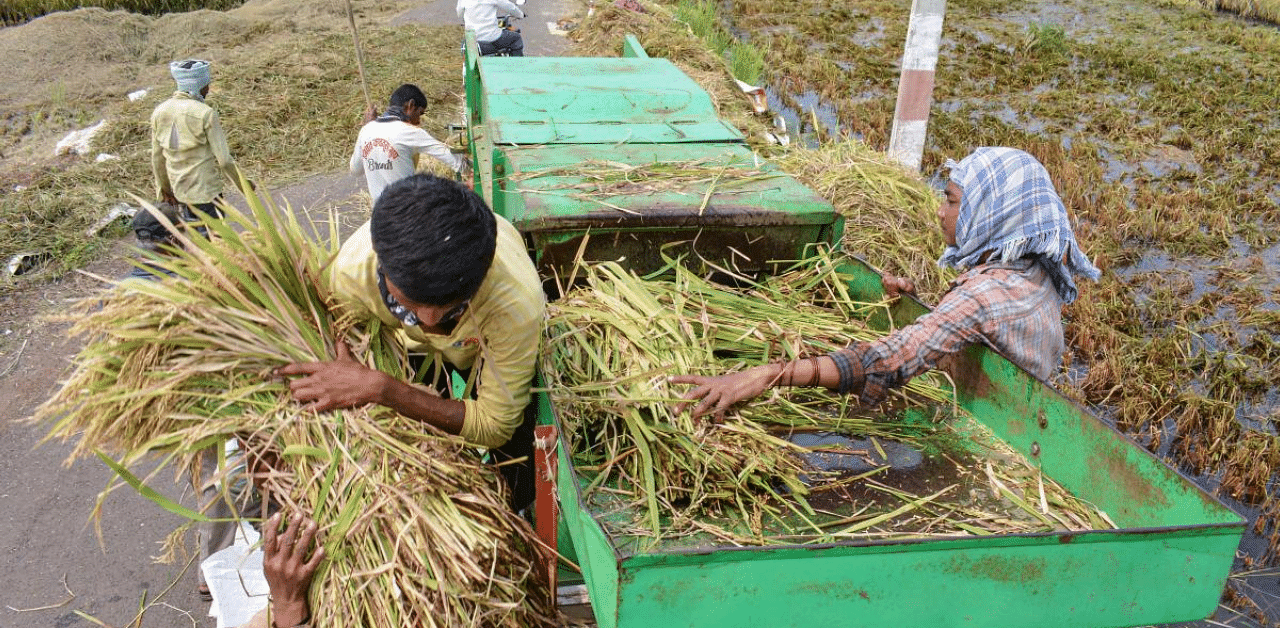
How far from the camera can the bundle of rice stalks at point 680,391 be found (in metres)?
2.29

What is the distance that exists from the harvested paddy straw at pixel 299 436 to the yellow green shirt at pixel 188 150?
10.7ft

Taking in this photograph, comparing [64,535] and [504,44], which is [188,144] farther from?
[504,44]

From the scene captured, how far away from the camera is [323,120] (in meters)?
8.62

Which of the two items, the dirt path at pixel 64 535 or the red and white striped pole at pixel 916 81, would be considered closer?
the dirt path at pixel 64 535

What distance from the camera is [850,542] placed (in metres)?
1.71

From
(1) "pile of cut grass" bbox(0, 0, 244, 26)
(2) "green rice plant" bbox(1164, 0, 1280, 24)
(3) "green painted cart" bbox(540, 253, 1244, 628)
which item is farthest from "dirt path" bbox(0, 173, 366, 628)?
(2) "green rice plant" bbox(1164, 0, 1280, 24)

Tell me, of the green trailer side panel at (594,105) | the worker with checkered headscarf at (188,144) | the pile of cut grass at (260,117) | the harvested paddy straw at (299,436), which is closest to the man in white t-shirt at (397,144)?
the green trailer side panel at (594,105)

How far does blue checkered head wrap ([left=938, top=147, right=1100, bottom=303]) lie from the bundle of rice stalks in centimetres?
60

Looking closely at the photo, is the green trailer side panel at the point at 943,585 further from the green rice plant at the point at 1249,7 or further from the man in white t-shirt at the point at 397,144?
the green rice plant at the point at 1249,7

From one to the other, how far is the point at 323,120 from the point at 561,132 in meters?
5.59

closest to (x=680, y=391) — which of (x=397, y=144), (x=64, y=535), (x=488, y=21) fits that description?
(x=64, y=535)

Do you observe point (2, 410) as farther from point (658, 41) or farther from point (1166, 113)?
point (1166, 113)

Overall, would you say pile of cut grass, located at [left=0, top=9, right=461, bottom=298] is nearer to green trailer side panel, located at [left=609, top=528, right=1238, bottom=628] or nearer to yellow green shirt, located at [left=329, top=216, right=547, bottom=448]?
yellow green shirt, located at [left=329, top=216, right=547, bottom=448]

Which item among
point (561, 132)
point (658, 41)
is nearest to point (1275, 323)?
point (561, 132)
